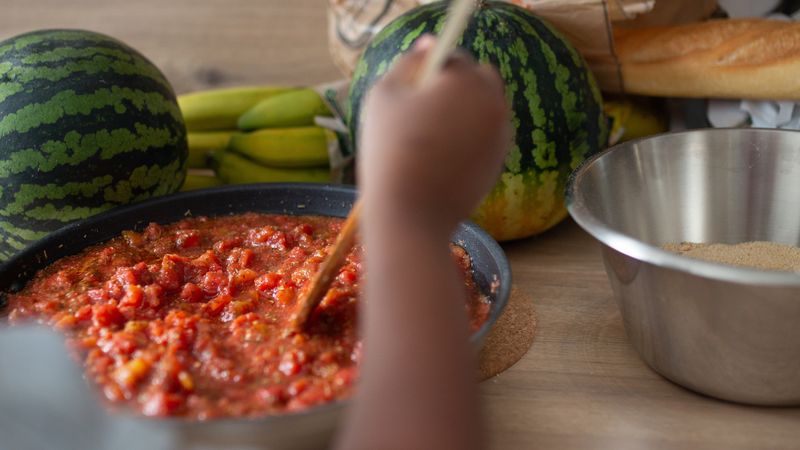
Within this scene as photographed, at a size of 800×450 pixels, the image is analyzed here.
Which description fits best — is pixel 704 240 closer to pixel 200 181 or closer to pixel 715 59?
pixel 715 59

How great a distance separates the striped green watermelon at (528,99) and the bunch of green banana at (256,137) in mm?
256

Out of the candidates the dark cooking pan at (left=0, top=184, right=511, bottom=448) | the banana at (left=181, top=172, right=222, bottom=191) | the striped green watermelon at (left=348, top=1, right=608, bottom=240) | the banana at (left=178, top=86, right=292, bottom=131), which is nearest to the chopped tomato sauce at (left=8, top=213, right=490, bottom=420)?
the dark cooking pan at (left=0, top=184, right=511, bottom=448)

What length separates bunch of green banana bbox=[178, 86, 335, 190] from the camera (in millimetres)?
1800

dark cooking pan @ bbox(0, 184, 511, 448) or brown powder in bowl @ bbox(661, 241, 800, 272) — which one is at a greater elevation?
dark cooking pan @ bbox(0, 184, 511, 448)

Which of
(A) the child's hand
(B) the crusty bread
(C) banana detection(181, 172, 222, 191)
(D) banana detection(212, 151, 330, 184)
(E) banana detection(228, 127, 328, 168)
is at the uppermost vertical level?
(A) the child's hand

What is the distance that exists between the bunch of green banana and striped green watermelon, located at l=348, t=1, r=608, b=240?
256 millimetres

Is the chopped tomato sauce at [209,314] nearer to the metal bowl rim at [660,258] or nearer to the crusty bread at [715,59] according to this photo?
the metal bowl rim at [660,258]

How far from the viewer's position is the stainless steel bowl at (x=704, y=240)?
1010 millimetres

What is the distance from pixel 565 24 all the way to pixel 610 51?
0.11 metres

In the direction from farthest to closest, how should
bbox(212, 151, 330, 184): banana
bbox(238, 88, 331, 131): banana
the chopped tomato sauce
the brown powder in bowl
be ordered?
bbox(238, 88, 331, 131): banana
bbox(212, 151, 330, 184): banana
the brown powder in bowl
the chopped tomato sauce

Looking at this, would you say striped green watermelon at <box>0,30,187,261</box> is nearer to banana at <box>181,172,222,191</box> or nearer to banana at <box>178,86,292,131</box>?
banana at <box>181,172,222,191</box>

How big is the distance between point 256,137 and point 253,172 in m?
0.08

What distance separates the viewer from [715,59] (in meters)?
1.65

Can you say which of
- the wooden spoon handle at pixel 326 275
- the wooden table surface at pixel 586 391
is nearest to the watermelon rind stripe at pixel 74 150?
the wooden spoon handle at pixel 326 275
